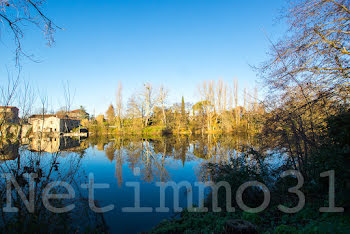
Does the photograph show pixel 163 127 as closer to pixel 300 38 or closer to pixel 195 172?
pixel 195 172

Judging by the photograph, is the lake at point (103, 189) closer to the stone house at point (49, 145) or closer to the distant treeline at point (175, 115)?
the stone house at point (49, 145)

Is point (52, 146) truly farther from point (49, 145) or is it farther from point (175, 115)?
point (175, 115)

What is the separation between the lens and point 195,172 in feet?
28.2

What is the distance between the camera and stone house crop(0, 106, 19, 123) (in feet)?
10.1

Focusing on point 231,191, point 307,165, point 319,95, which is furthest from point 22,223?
point 319,95

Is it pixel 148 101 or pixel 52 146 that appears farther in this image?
pixel 148 101

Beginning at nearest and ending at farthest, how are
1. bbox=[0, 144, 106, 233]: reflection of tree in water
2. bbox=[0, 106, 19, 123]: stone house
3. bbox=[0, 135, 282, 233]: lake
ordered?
bbox=[0, 144, 106, 233]: reflection of tree in water → bbox=[0, 106, 19, 123]: stone house → bbox=[0, 135, 282, 233]: lake

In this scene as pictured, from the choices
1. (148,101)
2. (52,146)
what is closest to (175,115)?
(148,101)

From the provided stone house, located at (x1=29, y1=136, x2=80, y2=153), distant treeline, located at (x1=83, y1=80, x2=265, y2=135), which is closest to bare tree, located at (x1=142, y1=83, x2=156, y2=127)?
distant treeline, located at (x1=83, y1=80, x2=265, y2=135)

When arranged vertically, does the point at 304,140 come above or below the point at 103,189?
above

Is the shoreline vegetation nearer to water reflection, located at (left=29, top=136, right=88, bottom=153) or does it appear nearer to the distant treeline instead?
water reflection, located at (left=29, top=136, right=88, bottom=153)

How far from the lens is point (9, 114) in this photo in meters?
3.32

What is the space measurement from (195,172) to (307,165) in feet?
15.8

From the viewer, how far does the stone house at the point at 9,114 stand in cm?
308
